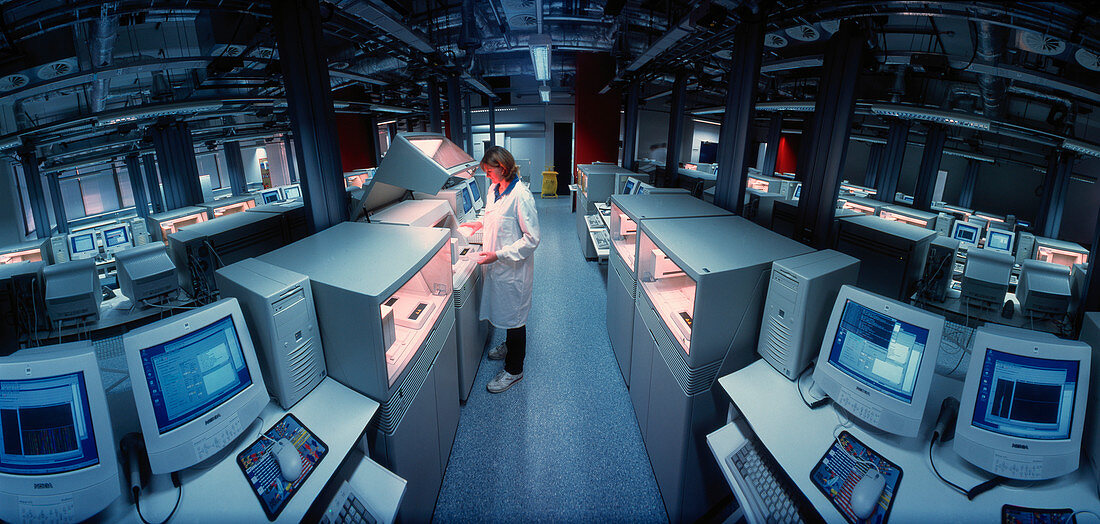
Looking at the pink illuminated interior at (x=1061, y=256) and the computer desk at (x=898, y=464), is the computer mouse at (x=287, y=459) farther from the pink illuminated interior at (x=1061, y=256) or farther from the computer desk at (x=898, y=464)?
the pink illuminated interior at (x=1061, y=256)

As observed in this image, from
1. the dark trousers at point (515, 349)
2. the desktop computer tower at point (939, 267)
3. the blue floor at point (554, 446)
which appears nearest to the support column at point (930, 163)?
the desktop computer tower at point (939, 267)

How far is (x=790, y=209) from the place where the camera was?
12.2ft

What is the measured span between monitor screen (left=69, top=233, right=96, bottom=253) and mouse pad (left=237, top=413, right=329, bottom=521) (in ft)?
22.1

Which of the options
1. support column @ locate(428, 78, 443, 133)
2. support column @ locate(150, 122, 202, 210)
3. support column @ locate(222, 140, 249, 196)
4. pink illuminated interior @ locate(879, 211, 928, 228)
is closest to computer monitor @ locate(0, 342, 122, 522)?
support column @ locate(428, 78, 443, 133)

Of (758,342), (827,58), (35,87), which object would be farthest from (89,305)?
(827,58)

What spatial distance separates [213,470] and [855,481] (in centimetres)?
200

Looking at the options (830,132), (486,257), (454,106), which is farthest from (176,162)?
(830,132)

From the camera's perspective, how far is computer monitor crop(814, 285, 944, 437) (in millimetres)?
1191

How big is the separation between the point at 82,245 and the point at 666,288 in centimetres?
780

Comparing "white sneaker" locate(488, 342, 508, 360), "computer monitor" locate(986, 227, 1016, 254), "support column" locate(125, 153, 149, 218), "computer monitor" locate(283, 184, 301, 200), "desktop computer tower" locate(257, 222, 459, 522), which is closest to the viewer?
"desktop computer tower" locate(257, 222, 459, 522)

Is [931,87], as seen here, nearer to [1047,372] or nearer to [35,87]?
[1047,372]

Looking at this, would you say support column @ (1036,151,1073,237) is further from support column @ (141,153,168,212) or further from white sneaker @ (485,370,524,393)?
support column @ (141,153,168,212)

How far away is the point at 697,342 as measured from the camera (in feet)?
5.34

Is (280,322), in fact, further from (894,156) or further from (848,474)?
(894,156)
